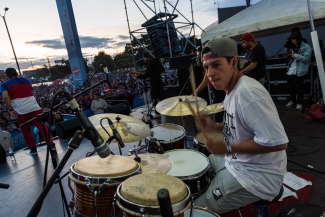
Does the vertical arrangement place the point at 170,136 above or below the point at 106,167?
below

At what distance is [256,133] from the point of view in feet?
4.33

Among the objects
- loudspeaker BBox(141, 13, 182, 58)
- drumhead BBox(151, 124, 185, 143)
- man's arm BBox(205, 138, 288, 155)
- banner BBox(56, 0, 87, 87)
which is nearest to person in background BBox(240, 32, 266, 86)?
drumhead BBox(151, 124, 185, 143)

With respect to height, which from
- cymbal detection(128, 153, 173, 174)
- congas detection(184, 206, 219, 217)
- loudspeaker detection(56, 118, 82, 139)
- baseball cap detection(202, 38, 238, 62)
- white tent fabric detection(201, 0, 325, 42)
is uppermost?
white tent fabric detection(201, 0, 325, 42)

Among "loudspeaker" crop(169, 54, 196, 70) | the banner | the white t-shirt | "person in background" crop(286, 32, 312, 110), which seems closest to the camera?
the white t-shirt

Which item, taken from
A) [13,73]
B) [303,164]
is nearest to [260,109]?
[303,164]

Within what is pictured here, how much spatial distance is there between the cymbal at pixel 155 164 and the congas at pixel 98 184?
0.26 m

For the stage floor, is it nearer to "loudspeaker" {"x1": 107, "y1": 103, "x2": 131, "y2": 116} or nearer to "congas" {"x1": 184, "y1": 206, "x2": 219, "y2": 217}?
"congas" {"x1": 184, "y1": 206, "x2": 219, "y2": 217}

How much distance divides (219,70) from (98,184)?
1133 millimetres

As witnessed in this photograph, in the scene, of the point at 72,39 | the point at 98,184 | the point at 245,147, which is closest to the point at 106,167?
the point at 98,184

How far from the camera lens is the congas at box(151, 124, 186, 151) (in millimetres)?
2764

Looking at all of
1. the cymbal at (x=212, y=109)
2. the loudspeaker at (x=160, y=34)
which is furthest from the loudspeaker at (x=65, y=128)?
the loudspeaker at (x=160, y=34)

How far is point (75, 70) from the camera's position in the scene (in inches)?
430

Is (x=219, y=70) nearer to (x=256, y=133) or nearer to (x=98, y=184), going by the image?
(x=256, y=133)

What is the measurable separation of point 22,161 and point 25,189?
140 cm
